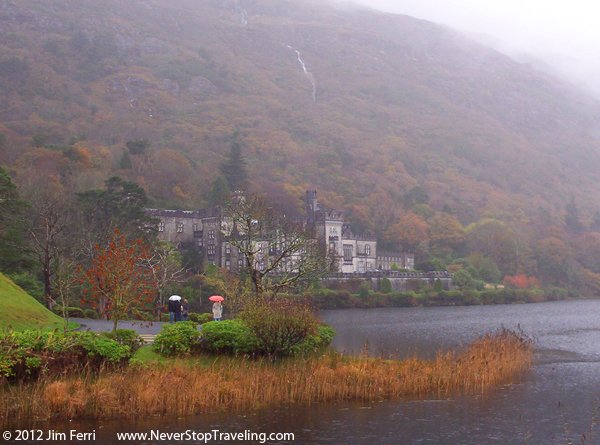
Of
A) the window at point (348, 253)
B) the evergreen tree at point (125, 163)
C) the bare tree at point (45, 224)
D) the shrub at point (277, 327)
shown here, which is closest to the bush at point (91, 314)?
the bare tree at point (45, 224)

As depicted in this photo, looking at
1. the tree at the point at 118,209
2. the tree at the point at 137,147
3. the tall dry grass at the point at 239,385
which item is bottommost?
Result: the tall dry grass at the point at 239,385

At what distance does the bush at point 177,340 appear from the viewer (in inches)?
1000

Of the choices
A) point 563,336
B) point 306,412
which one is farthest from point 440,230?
point 306,412

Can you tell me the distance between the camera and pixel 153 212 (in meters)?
107

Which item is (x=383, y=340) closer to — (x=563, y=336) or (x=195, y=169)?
(x=563, y=336)

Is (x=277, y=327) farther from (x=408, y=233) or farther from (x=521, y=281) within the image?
(x=408, y=233)

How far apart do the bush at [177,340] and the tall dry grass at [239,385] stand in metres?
1.31

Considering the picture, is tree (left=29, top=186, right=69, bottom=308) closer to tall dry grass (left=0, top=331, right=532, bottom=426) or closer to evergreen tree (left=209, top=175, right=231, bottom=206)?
tall dry grass (left=0, top=331, right=532, bottom=426)

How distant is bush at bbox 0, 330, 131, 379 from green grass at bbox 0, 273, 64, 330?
24.0 ft

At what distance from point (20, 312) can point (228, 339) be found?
11.0 m

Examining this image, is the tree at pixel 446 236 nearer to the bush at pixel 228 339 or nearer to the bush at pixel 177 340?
the bush at pixel 228 339

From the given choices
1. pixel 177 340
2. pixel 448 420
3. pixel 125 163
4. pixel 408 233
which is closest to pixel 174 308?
pixel 177 340

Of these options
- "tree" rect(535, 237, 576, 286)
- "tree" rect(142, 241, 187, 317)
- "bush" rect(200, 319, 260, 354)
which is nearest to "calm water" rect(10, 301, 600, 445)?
"bush" rect(200, 319, 260, 354)

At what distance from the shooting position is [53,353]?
21.5 m
